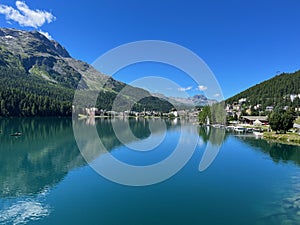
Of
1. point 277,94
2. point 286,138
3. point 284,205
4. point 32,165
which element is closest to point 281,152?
point 286,138

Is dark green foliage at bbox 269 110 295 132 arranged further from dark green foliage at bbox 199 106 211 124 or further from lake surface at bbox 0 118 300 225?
dark green foliage at bbox 199 106 211 124

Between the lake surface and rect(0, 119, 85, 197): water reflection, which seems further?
rect(0, 119, 85, 197): water reflection

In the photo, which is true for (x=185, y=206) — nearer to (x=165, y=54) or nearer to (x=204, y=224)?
(x=204, y=224)

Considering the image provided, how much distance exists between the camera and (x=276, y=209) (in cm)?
1633

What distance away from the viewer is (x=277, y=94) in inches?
5999

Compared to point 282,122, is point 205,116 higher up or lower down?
higher up

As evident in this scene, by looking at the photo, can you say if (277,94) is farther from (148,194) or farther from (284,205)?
(148,194)

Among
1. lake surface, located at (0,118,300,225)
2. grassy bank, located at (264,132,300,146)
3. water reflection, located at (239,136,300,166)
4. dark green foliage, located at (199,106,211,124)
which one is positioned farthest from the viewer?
dark green foliage, located at (199,106,211,124)

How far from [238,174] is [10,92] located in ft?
332

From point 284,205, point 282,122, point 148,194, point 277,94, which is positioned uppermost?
point 277,94

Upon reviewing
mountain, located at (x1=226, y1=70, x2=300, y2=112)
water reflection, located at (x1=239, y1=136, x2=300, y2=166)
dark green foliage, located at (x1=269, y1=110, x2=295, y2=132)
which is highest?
mountain, located at (x1=226, y1=70, x2=300, y2=112)

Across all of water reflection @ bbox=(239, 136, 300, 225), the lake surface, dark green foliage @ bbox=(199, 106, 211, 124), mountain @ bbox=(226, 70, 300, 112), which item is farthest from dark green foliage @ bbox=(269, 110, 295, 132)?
mountain @ bbox=(226, 70, 300, 112)

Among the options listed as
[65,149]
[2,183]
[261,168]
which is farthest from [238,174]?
[65,149]

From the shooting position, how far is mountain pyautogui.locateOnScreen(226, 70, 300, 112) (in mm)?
137875
